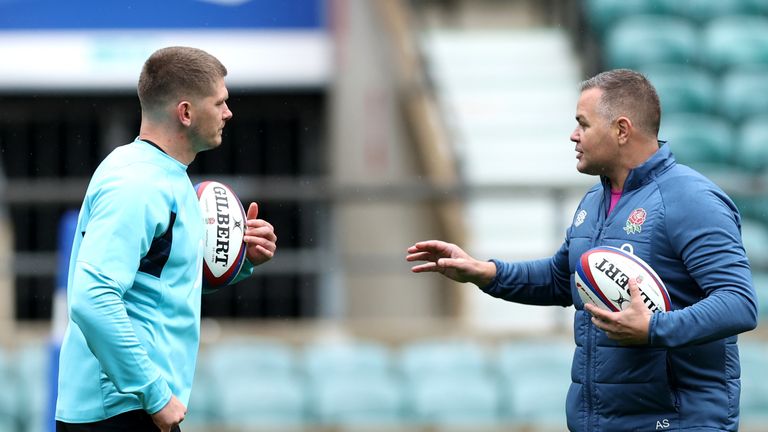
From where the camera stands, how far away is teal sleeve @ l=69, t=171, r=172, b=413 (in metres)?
3.81

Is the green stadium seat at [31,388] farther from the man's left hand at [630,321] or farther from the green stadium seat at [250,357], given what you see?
the man's left hand at [630,321]

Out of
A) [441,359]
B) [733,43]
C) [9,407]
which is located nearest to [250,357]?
[441,359]

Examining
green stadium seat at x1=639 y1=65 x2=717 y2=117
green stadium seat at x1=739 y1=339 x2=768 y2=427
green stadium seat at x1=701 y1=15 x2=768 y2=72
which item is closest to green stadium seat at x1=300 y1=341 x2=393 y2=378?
green stadium seat at x1=739 y1=339 x2=768 y2=427

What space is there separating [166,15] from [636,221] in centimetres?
1023

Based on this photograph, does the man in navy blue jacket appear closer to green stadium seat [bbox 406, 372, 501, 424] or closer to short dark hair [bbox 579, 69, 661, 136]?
short dark hair [bbox 579, 69, 661, 136]

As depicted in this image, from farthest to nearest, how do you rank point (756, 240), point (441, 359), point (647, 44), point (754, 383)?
1. point (647, 44)
2. point (756, 240)
3. point (441, 359)
4. point (754, 383)

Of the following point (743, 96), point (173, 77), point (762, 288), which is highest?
point (743, 96)

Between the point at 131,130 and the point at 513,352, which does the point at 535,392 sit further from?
the point at 131,130

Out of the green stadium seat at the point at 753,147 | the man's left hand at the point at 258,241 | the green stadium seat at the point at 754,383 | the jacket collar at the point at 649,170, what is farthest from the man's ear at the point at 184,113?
the green stadium seat at the point at 753,147

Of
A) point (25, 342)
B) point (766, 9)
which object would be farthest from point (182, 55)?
point (766, 9)

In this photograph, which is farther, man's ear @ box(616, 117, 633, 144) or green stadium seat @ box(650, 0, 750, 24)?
green stadium seat @ box(650, 0, 750, 24)

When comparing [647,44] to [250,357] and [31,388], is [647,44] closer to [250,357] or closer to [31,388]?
[250,357]

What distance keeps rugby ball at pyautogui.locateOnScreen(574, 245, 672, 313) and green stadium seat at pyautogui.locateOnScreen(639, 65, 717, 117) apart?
27.7 feet

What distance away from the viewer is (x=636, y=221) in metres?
4.23
